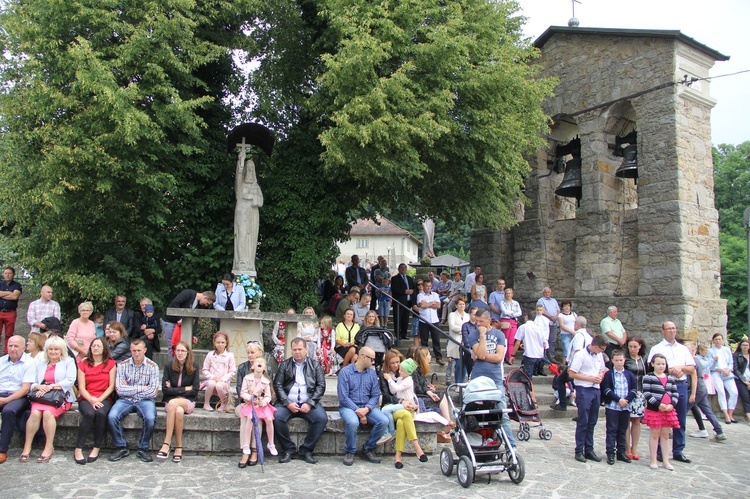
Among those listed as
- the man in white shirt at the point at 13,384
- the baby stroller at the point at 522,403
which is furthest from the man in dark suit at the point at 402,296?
the man in white shirt at the point at 13,384

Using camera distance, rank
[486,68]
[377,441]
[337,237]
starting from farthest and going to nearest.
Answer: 1. [337,237]
2. [486,68]
3. [377,441]

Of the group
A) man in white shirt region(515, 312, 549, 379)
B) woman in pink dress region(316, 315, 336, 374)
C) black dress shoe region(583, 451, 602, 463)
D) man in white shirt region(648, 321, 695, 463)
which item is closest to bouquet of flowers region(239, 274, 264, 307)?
woman in pink dress region(316, 315, 336, 374)

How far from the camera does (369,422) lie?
23.8ft

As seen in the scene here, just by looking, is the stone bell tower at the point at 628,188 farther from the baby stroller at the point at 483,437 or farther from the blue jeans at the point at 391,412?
the blue jeans at the point at 391,412

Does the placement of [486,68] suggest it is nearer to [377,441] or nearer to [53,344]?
[377,441]

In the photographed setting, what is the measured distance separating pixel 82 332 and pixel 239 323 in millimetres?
2151

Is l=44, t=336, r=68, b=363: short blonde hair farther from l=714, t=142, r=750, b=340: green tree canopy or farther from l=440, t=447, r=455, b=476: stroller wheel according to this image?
l=714, t=142, r=750, b=340: green tree canopy

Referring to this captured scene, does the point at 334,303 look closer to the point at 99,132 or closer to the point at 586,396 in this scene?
the point at 99,132

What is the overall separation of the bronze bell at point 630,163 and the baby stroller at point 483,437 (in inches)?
316

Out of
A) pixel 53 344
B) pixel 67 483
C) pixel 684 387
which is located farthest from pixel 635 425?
pixel 53 344

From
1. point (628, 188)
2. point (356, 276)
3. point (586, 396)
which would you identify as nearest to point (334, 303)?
point (356, 276)

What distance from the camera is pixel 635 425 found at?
25.6 ft

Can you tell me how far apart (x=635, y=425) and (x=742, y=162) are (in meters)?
33.2

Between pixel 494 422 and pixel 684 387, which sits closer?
pixel 494 422
